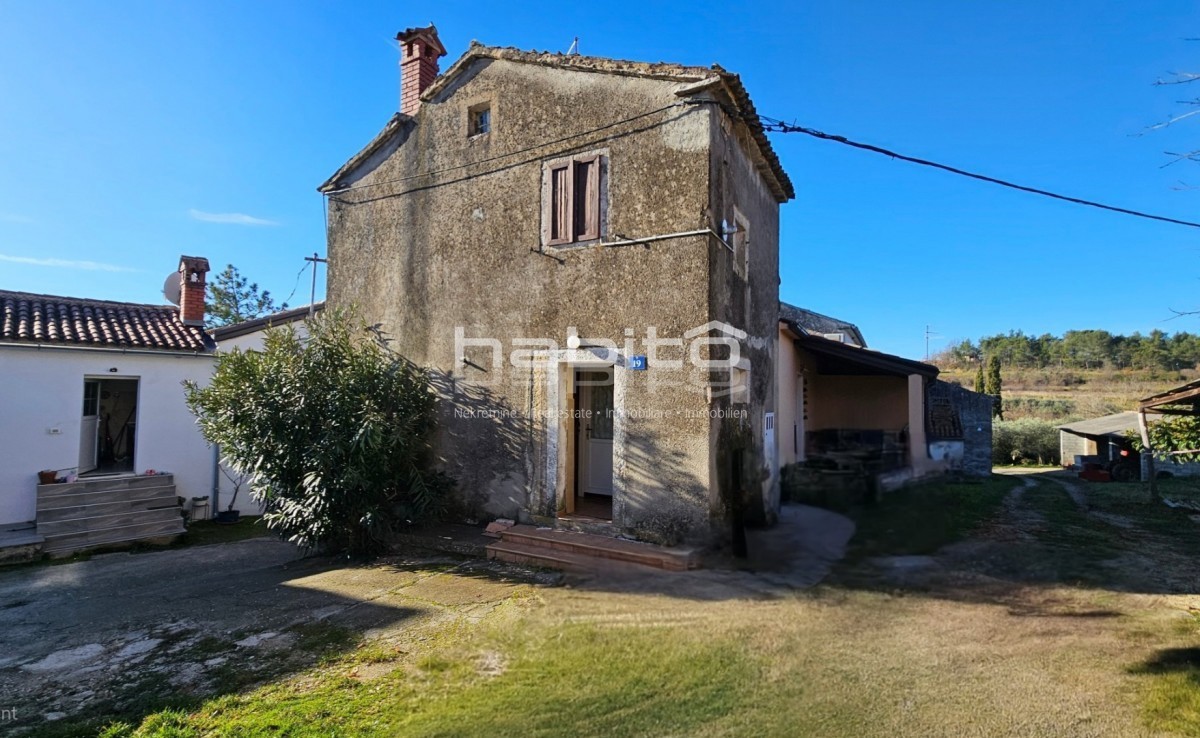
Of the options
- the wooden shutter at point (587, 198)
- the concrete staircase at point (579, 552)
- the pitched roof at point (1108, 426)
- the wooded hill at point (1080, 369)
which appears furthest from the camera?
the wooded hill at point (1080, 369)

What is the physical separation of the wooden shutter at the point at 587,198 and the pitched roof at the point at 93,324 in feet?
37.4

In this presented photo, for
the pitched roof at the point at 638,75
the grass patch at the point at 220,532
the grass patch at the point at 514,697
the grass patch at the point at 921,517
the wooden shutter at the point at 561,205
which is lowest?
the grass patch at the point at 220,532

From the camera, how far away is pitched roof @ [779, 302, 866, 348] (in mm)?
24922

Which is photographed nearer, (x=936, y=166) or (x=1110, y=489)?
(x=936, y=166)

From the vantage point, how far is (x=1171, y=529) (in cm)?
1044

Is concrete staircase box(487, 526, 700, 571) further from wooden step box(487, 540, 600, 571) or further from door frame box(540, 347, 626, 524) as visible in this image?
door frame box(540, 347, 626, 524)

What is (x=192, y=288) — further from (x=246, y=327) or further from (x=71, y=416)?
(x=71, y=416)

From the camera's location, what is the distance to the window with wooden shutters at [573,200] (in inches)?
341

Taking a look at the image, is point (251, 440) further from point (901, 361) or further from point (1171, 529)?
point (1171, 529)

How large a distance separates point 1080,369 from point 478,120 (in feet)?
187

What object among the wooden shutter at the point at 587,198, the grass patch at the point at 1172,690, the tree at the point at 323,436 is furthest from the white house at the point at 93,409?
the grass patch at the point at 1172,690

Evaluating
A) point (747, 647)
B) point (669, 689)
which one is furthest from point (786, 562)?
point (669, 689)

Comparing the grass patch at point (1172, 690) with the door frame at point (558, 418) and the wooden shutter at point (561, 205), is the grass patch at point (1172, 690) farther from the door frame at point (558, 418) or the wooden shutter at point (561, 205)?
the wooden shutter at point (561, 205)

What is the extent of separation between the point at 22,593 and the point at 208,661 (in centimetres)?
561
